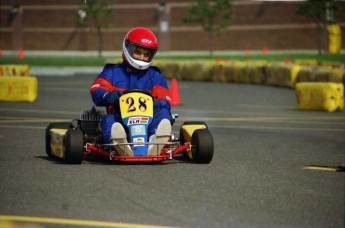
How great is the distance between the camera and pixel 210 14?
64.3m

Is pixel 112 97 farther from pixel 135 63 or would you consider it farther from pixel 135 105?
pixel 135 63

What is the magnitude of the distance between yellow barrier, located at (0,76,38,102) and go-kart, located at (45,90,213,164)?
1185cm

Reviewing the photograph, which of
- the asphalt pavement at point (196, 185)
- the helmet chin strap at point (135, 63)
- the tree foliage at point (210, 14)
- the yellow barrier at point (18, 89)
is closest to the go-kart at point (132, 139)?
the asphalt pavement at point (196, 185)

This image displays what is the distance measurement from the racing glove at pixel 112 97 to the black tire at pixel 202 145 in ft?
2.96

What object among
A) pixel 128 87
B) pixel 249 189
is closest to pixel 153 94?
pixel 128 87

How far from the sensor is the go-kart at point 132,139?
9.75m

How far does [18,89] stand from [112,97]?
1262 cm

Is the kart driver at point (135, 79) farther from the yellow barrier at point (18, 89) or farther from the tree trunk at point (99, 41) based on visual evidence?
the tree trunk at point (99, 41)

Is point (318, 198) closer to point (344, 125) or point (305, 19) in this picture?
point (344, 125)

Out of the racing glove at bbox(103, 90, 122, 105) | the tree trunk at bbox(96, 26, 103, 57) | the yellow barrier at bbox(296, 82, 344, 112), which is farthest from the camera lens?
the tree trunk at bbox(96, 26, 103, 57)

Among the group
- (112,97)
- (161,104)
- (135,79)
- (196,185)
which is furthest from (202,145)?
(196,185)

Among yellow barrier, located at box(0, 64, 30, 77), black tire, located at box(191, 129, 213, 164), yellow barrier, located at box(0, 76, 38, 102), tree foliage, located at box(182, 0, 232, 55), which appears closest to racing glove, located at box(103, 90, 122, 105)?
black tire, located at box(191, 129, 213, 164)

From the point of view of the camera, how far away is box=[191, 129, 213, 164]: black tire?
10000 millimetres

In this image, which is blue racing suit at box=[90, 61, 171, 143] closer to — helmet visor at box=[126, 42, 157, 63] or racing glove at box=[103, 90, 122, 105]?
racing glove at box=[103, 90, 122, 105]
